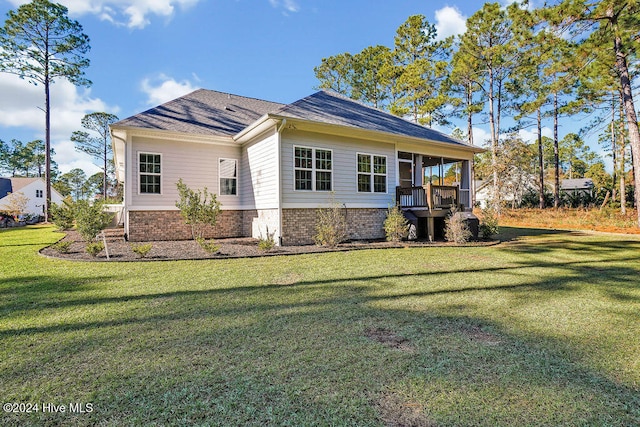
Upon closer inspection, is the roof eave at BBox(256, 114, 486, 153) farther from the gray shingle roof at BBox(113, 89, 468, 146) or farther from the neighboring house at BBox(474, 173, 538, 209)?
the neighboring house at BBox(474, 173, 538, 209)

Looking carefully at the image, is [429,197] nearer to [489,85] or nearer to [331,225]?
[331,225]

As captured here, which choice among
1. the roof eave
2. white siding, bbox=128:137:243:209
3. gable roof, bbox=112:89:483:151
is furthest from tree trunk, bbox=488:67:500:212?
white siding, bbox=128:137:243:209

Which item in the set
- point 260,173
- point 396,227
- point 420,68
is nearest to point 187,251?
point 260,173

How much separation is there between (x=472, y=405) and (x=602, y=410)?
79 cm

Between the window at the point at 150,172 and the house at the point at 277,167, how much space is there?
30 millimetres

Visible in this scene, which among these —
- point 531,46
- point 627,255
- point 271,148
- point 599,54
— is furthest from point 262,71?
point 627,255

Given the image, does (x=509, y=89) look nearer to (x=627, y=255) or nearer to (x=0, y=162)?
(x=627, y=255)

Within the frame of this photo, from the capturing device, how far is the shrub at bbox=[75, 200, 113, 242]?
8.19m

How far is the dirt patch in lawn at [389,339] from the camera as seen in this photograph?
2867 millimetres

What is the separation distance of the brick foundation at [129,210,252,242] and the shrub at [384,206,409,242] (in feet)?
15.3

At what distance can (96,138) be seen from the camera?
117 feet

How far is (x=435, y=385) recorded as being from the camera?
2.23 metres

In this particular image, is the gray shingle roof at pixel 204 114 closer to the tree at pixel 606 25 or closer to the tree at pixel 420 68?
the tree at pixel 420 68

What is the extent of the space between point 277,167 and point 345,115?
3591 millimetres
